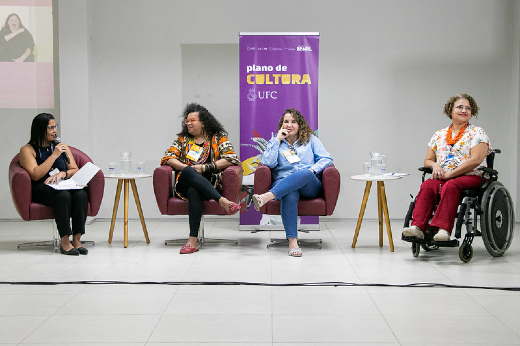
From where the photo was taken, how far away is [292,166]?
4648 mm

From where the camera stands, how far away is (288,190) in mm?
4355

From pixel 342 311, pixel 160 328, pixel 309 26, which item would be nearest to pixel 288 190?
pixel 342 311

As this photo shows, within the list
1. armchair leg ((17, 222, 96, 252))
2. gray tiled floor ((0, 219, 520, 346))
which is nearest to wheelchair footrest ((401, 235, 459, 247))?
gray tiled floor ((0, 219, 520, 346))

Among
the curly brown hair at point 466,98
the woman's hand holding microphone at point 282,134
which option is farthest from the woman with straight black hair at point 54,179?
the curly brown hair at point 466,98

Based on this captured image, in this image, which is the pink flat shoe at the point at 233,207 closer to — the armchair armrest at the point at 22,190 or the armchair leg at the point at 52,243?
the armchair leg at the point at 52,243

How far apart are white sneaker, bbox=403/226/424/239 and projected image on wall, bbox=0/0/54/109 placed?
4.01m

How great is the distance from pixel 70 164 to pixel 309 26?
2.85 m

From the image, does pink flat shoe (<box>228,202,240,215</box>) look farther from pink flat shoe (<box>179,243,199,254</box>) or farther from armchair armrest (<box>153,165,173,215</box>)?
armchair armrest (<box>153,165,173,215</box>)

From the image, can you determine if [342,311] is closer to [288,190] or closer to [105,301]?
[105,301]

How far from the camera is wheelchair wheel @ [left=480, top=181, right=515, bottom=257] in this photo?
396cm

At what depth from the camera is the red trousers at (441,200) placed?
3.92m

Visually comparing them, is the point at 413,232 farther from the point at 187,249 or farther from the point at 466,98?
the point at 187,249

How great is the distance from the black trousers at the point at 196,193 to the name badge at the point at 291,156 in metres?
0.62

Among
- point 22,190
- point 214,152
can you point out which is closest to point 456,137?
point 214,152
